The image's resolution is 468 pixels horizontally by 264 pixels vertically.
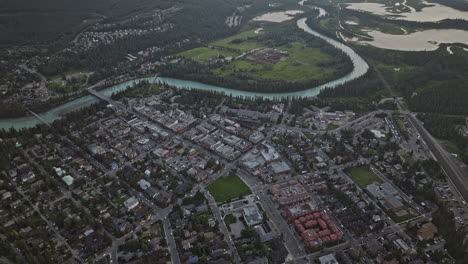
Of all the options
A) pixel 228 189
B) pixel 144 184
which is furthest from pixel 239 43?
pixel 144 184

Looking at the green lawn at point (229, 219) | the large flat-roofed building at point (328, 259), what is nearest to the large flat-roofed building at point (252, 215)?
the green lawn at point (229, 219)

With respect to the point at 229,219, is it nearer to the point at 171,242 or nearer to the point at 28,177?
the point at 171,242

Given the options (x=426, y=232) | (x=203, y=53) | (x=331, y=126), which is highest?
(x=203, y=53)

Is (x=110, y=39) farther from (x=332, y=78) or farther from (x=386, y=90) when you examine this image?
(x=386, y=90)

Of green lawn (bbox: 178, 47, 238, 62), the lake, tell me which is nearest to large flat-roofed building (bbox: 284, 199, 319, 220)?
green lawn (bbox: 178, 47, 238, 62)

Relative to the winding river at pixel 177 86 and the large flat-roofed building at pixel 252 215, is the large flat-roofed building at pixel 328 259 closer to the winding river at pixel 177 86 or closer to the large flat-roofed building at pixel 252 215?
the large flat-roofed building at pixel 252 215

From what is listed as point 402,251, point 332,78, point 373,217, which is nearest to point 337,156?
point 373,217

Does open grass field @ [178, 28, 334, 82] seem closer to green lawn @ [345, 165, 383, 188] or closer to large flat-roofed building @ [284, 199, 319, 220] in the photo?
green lawn @ [345, 165, 383, 188]

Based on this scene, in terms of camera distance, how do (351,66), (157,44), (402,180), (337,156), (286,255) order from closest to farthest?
1. (286,255)
2. (402,180)
3. (337,156)
4. (351,66)
5. (157,44)
